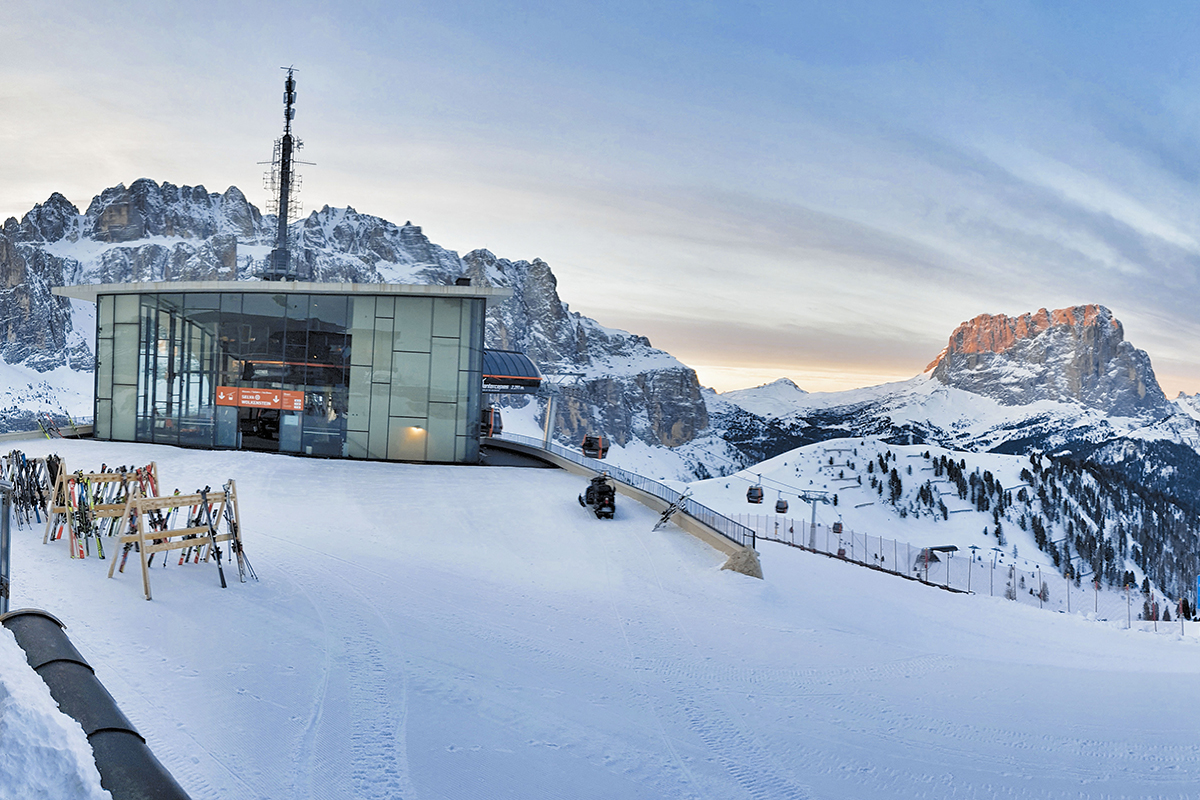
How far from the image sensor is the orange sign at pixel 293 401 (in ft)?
88.6

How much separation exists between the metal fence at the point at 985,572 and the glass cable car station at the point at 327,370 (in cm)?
3298

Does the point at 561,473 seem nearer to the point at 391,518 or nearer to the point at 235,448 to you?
the point at 391,518

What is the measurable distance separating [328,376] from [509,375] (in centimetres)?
956

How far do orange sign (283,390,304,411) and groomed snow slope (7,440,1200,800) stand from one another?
12.0 meters

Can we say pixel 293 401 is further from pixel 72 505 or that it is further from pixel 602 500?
pixel 72 505

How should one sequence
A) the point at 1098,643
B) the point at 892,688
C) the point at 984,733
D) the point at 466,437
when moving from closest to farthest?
the point at 984,733
the point at 892,688
the point at 1098,643
the point at 466,437

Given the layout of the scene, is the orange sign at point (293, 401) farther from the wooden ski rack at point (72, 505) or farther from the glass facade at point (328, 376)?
the wooden ski rack at point (72, 505)

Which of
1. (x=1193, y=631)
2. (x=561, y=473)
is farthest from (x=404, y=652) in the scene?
(x=1193, y=631)

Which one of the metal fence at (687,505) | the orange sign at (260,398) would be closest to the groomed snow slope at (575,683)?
the metal fence at (687,505)

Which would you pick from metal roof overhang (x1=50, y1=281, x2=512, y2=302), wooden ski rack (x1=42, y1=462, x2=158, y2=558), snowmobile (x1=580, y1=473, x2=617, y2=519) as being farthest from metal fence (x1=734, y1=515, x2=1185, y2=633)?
wooden ski rack (x1=42, y1=462, x2=158, y2=558)

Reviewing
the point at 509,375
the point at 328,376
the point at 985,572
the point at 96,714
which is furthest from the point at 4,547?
the point at 985,572

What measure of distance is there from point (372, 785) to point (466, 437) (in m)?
22.1

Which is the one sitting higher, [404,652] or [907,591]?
[404,652]

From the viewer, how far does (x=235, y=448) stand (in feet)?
89.5
